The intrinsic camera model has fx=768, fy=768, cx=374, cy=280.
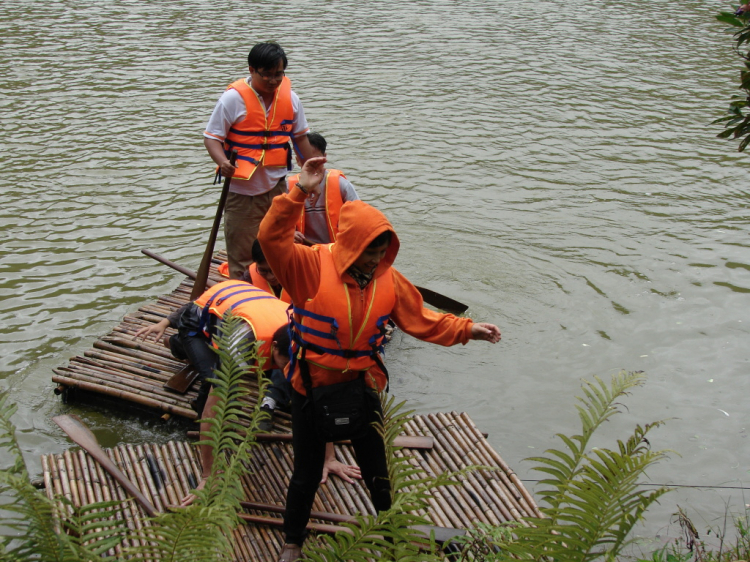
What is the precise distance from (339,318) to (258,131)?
2.64m

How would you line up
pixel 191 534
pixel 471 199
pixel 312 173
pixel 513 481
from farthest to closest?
pixel 471 199 → pixel 513 481 → pixel 312 173 → pixel 191 534

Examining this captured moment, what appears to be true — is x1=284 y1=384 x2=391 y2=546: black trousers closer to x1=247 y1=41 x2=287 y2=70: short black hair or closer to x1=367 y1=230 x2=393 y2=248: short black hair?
x1=367 y1=230 x2=393 y2=248: short black hair

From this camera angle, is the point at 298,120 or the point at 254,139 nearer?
the point at 254,139

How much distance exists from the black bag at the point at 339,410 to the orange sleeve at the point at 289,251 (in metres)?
0.43

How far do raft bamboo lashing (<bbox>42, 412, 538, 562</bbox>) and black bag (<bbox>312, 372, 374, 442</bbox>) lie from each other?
0.91 meters

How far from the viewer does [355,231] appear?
10.3ft

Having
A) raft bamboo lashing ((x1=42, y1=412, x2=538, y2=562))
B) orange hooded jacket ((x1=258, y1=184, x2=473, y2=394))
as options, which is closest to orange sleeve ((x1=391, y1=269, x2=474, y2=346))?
orange hooded jacket ((x1=258, y1=184, x2=473, y2=394))

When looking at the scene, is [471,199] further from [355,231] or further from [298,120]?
[355,231]

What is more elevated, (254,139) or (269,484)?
(254,139)

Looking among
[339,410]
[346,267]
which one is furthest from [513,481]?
[346,267]

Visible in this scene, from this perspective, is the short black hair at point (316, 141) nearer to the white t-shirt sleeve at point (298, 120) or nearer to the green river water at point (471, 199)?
the white t-shirt sleeve at point (298, 120)

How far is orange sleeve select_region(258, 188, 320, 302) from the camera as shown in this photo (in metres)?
3.00

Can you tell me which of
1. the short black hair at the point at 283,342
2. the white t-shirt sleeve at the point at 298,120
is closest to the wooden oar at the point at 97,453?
the short black hair at the point at 283,342

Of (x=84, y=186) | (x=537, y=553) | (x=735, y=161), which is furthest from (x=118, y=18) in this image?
(x=537, y=553)
